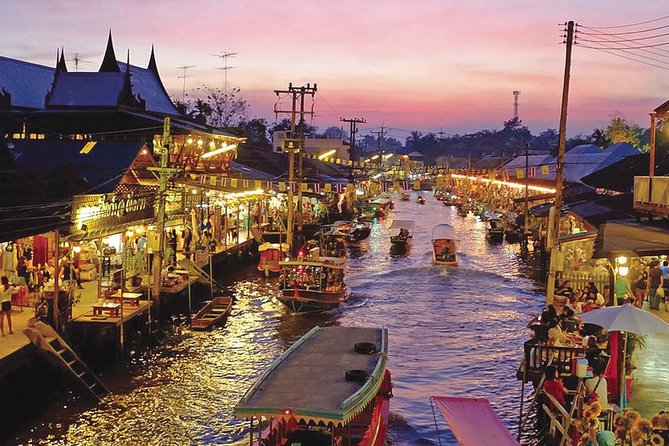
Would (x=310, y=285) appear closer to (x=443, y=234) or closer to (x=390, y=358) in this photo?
(x=390, y=358)

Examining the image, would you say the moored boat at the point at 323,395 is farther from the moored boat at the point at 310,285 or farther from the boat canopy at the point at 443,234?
the boat canopy at the point at 443,234

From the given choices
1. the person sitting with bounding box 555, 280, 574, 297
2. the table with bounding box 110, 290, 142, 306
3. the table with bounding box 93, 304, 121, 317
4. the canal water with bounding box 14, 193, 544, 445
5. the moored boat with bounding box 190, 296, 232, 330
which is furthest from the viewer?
the moored boat with bounding box 190, 296, 232, 330

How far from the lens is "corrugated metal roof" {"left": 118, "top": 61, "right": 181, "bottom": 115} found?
191 feet

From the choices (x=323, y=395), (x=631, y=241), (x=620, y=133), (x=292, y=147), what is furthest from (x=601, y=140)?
(x=323, y=395)

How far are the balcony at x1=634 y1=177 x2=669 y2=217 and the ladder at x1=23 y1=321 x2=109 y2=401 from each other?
16682 millimetres

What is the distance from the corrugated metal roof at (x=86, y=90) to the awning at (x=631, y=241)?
3540 cm

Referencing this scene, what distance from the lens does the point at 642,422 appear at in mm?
11234

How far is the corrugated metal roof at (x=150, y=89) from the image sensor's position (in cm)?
5831

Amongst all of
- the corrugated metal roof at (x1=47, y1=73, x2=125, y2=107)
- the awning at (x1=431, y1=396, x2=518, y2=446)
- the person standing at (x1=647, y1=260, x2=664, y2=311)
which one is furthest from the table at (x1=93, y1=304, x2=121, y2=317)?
the corrugated metal roof at (x1=47, y1=73, x2=125, y2=107)

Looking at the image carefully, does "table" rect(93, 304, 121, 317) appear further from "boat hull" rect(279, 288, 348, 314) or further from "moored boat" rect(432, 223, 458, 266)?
"moored boat" rect(432, 223, 458, 266)

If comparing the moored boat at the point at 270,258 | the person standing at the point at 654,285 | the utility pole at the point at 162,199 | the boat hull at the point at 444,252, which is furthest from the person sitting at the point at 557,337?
the boat hull at the point at 444,252

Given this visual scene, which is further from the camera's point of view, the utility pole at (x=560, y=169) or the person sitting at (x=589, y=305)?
the utility pole at (x=560, y=169)

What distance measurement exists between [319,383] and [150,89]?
172 ft

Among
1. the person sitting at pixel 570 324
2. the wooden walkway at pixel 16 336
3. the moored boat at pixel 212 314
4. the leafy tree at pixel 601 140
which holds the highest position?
the leafy tree at pixel 601 140
